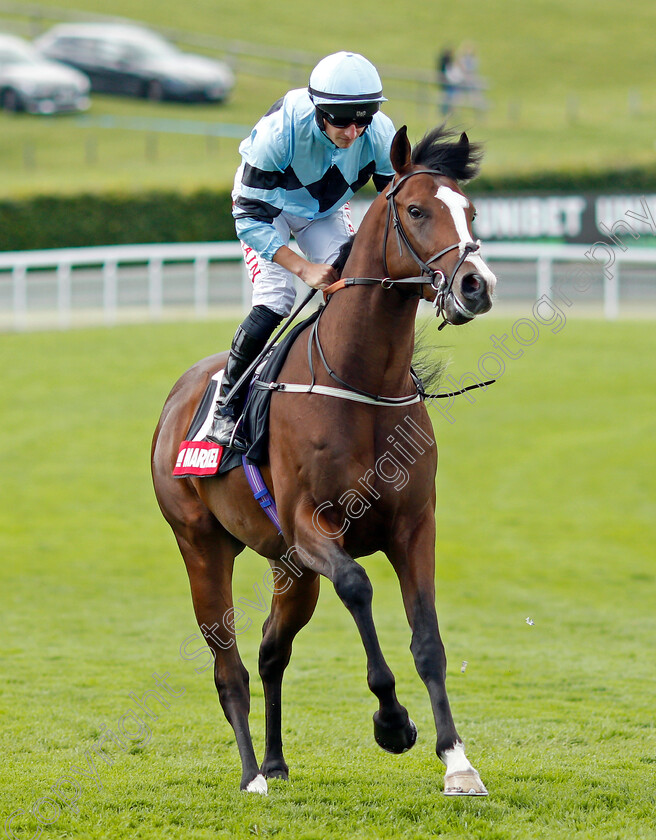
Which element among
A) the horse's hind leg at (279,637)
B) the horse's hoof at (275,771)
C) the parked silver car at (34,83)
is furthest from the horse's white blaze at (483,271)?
the parked silver car at (34,83)

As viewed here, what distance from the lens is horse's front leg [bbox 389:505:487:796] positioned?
3.96 meters

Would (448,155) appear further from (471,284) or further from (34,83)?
(34,83)

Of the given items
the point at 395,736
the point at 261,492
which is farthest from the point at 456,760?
the point at 261,492

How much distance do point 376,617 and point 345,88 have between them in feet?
17.9

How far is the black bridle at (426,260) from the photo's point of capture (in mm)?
3842

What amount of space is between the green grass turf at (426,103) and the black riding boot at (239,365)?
52.5ft

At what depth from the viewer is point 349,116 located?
4.29 meters

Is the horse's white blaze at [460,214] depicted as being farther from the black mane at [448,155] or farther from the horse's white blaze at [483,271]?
the black mane at [448,155]

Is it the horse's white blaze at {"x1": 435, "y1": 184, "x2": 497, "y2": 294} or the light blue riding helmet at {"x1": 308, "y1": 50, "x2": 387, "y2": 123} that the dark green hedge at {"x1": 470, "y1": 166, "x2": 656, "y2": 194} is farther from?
the horse's white blaze at {"x1": 435, "y1": 184, "x2": 497, "y2": 294}

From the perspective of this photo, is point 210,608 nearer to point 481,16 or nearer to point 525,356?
point 525,356

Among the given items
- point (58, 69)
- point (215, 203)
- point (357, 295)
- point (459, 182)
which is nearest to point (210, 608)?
point (357, 295)

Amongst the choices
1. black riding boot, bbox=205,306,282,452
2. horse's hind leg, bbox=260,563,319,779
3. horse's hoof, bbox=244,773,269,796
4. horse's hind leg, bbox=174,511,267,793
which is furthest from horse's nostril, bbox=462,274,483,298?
horse's hoof, bbox=244,773,269,796

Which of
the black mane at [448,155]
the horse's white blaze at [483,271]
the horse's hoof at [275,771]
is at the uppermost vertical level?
the black mane at [448,155]

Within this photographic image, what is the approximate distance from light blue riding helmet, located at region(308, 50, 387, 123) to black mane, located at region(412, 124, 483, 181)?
0.25 meters
